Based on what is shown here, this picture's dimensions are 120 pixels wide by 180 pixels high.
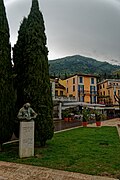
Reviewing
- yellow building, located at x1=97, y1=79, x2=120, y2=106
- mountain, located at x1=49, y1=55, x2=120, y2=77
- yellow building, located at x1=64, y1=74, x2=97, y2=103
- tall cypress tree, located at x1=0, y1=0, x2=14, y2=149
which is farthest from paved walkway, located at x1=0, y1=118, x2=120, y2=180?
mountain, located at x1=49, y1=55, x2=120, y2=77

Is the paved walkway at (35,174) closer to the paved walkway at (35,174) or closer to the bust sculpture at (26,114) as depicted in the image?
the paved walkway at (35,174)

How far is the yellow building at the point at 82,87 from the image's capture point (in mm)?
56688

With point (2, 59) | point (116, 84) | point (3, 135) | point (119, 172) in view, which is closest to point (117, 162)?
point (119, 172)

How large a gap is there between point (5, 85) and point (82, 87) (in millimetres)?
48916

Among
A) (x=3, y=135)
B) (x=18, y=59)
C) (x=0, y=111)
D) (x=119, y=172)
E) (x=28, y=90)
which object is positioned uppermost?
(x=18, y=59)

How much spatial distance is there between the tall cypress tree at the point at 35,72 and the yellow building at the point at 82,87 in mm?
45750

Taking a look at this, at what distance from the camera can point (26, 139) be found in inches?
326

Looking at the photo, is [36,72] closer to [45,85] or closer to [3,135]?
[45,85]

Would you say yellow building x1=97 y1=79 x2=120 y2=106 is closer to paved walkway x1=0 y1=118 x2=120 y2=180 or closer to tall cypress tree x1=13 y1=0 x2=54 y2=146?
tall cypress tree x1=13 y1=0 x2=54 y2=146

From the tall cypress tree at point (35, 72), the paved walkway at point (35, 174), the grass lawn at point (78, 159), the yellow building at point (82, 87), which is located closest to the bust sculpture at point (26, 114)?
the tall cypress tree at point (35, 72)

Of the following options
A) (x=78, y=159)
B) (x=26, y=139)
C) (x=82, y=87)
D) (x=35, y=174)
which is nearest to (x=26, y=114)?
(x=26, y=139)

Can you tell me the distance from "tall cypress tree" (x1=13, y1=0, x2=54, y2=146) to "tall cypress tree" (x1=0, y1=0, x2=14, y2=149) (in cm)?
78

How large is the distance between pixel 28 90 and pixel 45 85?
855 mm

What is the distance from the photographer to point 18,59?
10758 millimetres
